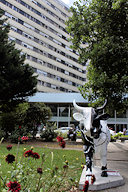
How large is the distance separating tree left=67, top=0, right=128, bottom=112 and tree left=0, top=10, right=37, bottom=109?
538 cm

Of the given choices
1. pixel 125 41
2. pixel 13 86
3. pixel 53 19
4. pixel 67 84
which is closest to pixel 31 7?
pixel 53 19

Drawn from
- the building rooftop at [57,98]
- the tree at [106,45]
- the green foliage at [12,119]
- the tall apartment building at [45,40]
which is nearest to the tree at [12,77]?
the green foliage at [12,119]

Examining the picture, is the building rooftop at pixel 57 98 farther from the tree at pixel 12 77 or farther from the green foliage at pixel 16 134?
the green foliage at pixel 16 134

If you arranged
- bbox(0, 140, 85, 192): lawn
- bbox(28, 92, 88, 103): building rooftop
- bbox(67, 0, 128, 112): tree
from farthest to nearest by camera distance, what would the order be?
bbox(28, 92, 88, 103): building rooftop < bbox(67, 0, 128, 112): tree < bbox(0, 140, 85, 192): lawn

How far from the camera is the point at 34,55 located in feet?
136

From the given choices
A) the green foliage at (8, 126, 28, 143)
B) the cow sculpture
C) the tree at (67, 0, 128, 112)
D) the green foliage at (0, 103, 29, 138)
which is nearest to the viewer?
the cow sculpture

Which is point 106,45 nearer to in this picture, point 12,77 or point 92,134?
point 92,134

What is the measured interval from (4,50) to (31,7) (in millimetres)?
31822

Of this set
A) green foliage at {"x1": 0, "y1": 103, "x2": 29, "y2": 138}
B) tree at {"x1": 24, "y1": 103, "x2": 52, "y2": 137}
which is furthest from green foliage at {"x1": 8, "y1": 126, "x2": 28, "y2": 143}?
tree at {"x1": 24, "y1": 103, "x2": 52, "y2": 137}

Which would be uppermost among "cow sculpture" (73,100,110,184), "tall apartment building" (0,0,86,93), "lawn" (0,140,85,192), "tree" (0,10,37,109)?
"tall apartment building" (0,0,86,93)

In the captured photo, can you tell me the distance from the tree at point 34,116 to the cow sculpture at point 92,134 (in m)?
12.2

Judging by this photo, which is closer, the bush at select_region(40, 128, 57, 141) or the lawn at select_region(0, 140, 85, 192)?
the lawn at select_region(0, 140, 85, 192)

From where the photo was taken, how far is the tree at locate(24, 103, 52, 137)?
16.2 metres

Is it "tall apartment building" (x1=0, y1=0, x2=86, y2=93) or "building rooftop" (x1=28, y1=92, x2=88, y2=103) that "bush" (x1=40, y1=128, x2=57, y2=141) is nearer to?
"building rooftop" (x1=28, y1=92, x2=88, y2=103)
